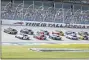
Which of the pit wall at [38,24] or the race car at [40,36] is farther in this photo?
the race car at [40,36]

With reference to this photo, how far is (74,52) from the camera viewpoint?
862 centimetres

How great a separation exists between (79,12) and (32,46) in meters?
1.57

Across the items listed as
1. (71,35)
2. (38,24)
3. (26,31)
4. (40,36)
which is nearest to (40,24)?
(38,24)

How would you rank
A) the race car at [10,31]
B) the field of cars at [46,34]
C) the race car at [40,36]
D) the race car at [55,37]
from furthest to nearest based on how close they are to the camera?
the race car at [55,37], the race car at [40,36], the field of cars at [46,34], the race car at [10,31]

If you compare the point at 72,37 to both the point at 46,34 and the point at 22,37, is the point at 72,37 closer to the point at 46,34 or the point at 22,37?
the point at 46,34

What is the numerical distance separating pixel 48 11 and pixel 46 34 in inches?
23.9

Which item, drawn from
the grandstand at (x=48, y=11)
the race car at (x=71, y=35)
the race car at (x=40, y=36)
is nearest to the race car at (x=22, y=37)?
the race car at (x=40, y=36)

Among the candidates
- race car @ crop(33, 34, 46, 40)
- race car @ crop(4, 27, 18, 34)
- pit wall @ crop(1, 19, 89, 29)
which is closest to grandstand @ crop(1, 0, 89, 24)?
pit wall @ crop(1, 19, 89, 29)

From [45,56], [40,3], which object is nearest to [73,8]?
[40,3]

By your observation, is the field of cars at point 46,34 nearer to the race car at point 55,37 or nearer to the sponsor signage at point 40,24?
the race car at point 55,37

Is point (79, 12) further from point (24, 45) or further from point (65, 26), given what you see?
point (24, 45)

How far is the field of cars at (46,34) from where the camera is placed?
8.21 meters

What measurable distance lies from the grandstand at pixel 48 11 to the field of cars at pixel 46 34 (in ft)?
0.95

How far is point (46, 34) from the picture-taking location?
334 inches
